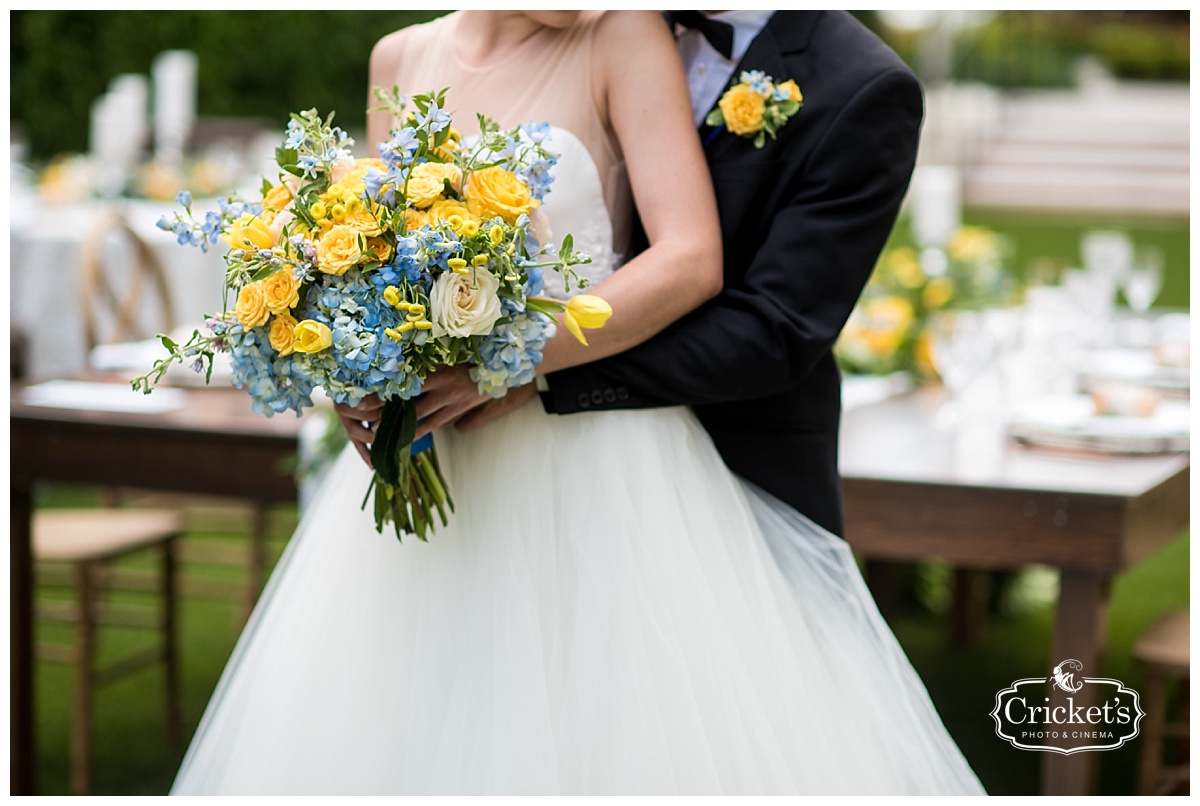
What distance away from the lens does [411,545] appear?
73.6 inches

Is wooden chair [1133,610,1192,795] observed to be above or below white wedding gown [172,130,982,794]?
below

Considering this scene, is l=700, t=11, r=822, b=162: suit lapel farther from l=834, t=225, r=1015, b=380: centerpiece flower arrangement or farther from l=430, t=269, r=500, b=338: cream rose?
l=834, t=225, r=1015, b=380: centerpiece flower arrangement

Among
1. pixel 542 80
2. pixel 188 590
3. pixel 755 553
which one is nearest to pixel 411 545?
pixel 755 553

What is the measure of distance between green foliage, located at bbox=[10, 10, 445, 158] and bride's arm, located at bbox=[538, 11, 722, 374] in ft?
32.1

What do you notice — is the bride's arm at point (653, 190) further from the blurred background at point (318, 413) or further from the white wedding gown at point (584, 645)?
the blurred background at point (318, 413)

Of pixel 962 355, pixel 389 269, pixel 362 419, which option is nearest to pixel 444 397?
pixel 362 419

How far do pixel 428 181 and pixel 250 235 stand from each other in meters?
0.22

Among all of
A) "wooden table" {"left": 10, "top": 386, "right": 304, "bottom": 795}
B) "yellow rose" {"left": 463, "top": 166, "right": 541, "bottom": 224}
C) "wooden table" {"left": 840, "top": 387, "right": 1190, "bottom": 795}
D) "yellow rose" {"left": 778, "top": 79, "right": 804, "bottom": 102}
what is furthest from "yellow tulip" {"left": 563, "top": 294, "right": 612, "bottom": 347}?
"wooden table" {"left": 10, "top": 386, "right": 304, "bottom": 795}

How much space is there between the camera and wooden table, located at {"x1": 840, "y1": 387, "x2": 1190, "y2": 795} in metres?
2.48

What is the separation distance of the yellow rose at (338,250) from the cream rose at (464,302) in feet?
0.31

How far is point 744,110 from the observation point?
6.10 feet

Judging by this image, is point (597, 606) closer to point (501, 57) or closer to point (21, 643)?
point (501, 57)

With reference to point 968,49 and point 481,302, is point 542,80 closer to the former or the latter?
point 481,302

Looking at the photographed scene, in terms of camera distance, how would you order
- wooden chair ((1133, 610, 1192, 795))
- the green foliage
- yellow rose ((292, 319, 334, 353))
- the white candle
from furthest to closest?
the green foliage < the white candle < wooden chair ((1133, 610, 1192, 795)) < yellow rose ((292, 319, 334, 353))
